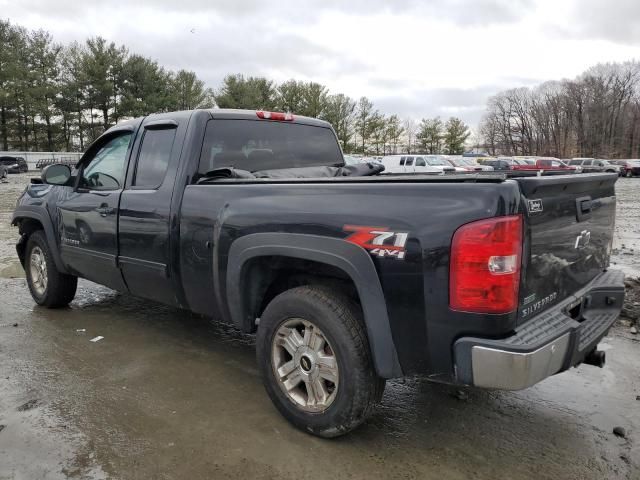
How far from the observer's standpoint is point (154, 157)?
4.07m

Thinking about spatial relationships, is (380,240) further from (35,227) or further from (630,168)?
(630,168)

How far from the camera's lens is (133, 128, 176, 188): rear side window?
393 cm

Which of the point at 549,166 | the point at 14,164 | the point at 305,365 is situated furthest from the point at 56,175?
the point at 14,164

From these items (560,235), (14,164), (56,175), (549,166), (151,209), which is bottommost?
(560,235)

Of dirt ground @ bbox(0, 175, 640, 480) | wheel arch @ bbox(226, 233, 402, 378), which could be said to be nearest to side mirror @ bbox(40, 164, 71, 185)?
dirt ground @ bbox(0, 175, 640, 480)

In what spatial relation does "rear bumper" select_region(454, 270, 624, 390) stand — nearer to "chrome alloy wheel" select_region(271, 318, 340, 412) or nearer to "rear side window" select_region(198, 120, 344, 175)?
"chrome alloy wheel" select_region(271, 318, 340, 412)

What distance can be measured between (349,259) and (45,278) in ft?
13.8

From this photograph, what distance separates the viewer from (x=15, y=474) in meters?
2.68

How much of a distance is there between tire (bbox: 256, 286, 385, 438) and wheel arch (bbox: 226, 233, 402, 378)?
12cm

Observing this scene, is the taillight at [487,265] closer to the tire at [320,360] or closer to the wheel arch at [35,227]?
the tire at [320,360]

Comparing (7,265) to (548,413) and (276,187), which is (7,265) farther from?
(548,413)

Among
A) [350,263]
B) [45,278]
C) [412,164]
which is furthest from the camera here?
[412,164]

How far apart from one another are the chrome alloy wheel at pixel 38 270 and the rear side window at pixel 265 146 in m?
2.80

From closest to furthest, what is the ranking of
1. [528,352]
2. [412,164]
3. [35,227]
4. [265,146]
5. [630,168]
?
[528,352] → [265,146] → [35,227] → [412,164] → [630,168]
